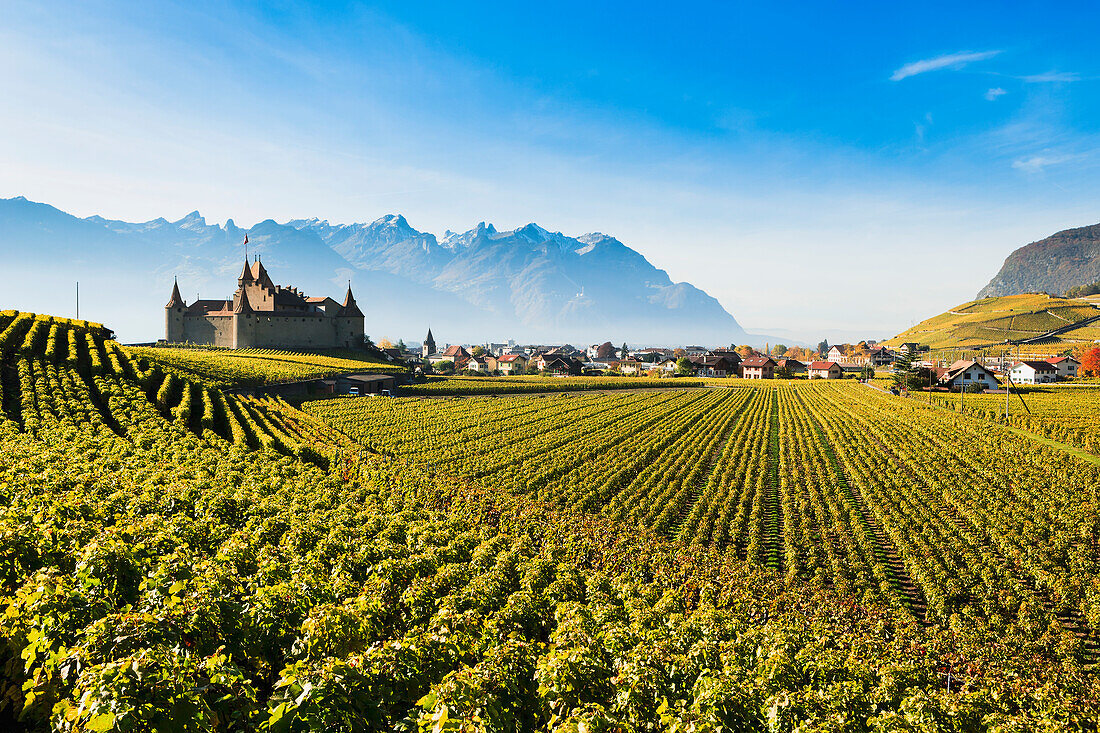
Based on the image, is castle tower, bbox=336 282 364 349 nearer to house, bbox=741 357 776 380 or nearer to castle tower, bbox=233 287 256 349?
castle tower, bbox=233 287 256 349

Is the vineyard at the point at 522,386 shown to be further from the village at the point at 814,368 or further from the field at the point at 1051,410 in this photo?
the field at the point at 1051,410

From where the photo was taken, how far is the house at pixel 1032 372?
3922 inches

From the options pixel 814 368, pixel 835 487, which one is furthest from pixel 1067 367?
pixel 835 487

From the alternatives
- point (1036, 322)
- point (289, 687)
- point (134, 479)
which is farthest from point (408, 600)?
point (1036, 322)

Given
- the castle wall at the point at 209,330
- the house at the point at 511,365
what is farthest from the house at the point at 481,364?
the castle wall at the point at 209,330

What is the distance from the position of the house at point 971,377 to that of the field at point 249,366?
95.0 m

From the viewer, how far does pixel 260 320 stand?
365 ft

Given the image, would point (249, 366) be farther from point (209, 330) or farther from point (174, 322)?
point (174, 322)

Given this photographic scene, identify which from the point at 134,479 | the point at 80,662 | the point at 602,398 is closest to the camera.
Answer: the point at 80,662

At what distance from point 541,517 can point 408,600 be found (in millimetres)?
15446

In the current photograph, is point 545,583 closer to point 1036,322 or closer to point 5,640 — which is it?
point 5,640

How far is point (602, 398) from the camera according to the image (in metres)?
82.4

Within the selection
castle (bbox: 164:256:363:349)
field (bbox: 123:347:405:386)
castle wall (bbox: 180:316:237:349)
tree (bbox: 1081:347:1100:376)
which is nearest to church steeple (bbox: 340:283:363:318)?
castle (bbox: 164:256:363:349)

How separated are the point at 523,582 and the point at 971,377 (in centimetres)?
10357
